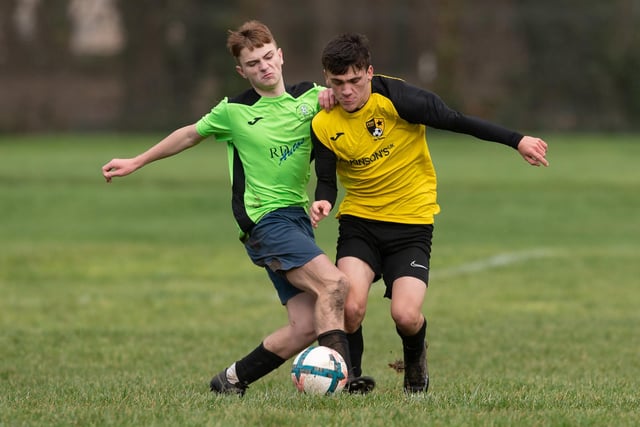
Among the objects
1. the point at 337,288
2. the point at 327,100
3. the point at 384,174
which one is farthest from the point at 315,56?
the point at 337,288

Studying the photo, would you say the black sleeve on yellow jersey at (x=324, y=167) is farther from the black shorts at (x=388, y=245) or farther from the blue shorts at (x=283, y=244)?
the black shorts at (x=388, y=245)

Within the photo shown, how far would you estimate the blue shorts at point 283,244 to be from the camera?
7.04 m

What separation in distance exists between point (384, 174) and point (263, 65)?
0.97 meters

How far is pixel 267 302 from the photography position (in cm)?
1527

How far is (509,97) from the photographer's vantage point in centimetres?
4231

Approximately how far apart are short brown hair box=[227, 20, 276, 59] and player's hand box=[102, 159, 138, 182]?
89 cm

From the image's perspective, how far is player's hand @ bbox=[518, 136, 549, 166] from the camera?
701 cm

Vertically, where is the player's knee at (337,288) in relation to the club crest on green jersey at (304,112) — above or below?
below

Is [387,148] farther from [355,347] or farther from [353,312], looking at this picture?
[355,347]

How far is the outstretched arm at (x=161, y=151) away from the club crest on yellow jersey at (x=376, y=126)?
99 cm

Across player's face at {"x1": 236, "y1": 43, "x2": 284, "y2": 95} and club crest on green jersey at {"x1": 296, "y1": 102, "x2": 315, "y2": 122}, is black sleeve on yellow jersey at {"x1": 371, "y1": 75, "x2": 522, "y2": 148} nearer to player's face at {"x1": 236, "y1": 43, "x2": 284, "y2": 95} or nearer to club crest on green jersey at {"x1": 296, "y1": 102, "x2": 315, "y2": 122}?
club crest on green jersey at {"x1": 296, "y1": 102, "x2": 315, "y2": 122}

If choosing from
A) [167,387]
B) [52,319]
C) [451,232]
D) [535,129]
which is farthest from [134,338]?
[535,129]

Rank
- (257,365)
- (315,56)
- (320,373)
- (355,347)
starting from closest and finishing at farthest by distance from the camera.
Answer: (320,373), (257,365), (355,347), (315,56)

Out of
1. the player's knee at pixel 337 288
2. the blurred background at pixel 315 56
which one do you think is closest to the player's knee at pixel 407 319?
the player's knee at pixel 337 288
